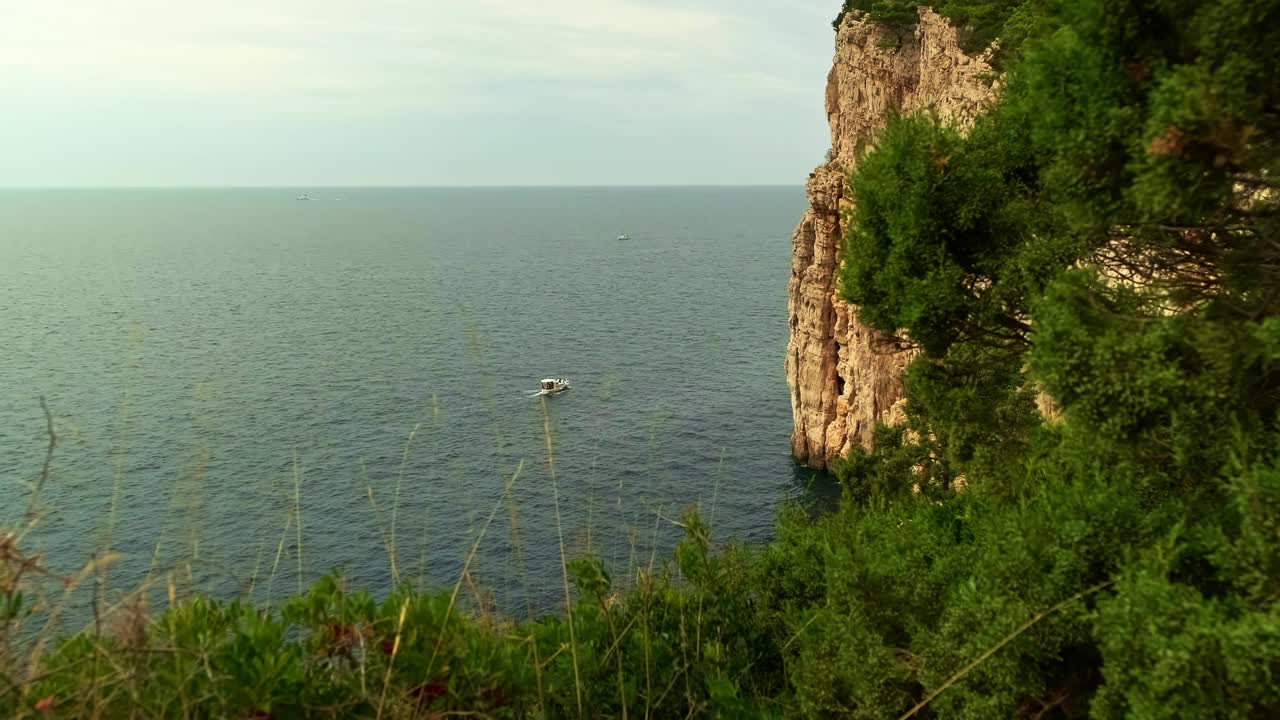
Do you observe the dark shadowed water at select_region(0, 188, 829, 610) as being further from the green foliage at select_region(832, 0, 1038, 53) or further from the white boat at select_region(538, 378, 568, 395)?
the green foliage at select_region(832, 0, 1038, 53)

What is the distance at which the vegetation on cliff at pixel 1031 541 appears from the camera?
15.9 ft

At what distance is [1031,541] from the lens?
807 centimetres

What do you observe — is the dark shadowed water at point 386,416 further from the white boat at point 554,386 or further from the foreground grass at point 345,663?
the white boat at point 554,386

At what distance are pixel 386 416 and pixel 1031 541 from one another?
1917 inches

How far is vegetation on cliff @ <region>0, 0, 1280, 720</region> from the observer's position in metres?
4.84

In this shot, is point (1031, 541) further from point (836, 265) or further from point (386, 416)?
point (386, 416)

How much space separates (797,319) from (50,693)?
46856 mm

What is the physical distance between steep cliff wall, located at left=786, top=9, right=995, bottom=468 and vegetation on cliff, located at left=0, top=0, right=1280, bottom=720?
29975mm

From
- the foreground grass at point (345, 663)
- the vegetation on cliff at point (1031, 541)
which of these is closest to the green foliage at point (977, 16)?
the vegetation on cliff at point (1031, 541)

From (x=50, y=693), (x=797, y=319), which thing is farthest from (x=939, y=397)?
(x=797, y=319)

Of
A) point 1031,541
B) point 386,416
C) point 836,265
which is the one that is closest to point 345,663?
point 1031,541

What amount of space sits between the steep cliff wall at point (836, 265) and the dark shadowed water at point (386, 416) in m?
4.00

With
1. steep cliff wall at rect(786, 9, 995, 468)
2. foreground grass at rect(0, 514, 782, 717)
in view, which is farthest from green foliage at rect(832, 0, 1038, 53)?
foreground grass at rect(0, 514, 782, 717)

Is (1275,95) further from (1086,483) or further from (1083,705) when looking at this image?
(1083,705)
